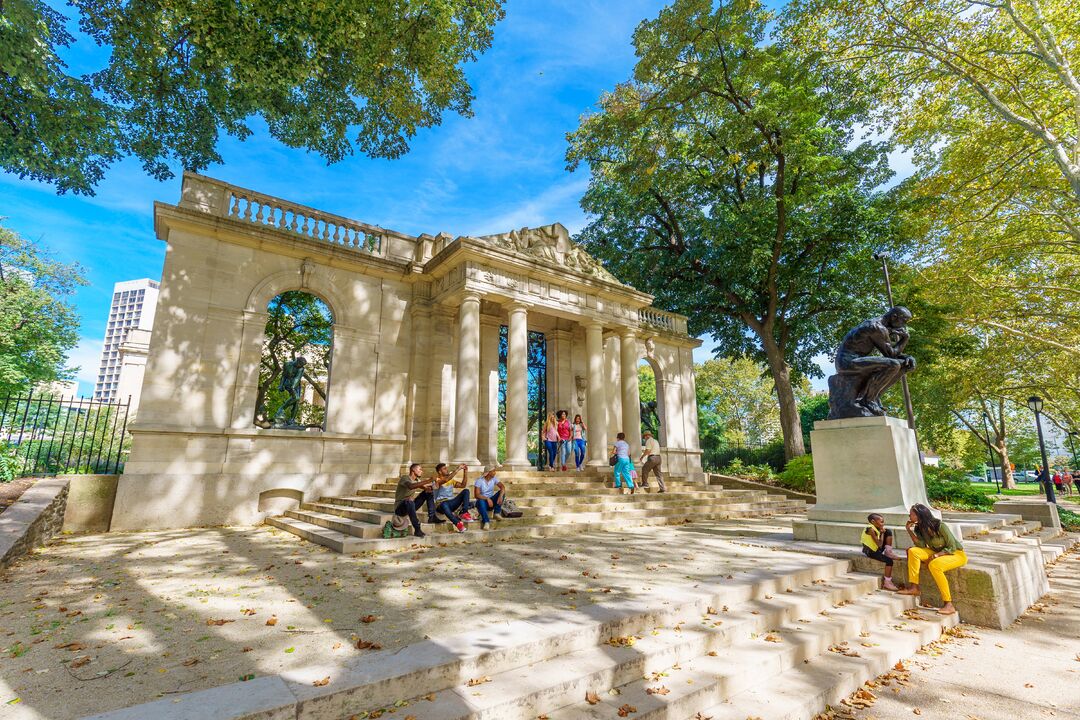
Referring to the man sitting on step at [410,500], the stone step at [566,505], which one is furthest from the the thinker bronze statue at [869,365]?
the man sitting on step at [410,500]

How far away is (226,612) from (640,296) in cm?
1432

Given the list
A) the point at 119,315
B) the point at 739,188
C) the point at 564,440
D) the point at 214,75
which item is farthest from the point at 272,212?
the point at 119,315

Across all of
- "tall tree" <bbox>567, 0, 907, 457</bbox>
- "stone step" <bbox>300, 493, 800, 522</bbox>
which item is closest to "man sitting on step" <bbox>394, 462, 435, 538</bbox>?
"stone step" <bbox>300, 493, 800, 522</bbox>

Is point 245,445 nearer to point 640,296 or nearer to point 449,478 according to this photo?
point 449,478

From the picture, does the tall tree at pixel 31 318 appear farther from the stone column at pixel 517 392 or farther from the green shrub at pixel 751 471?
the green shrub at pixel 751 471

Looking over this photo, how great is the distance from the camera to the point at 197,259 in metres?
11.4

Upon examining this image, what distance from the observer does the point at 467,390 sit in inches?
488

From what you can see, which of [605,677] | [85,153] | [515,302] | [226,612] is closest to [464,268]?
[515,302]

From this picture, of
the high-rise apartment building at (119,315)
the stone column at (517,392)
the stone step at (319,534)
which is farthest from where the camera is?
the high-rise apartment building at (119,315)

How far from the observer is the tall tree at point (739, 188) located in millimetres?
15719

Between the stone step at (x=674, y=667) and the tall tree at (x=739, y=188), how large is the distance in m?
14.1

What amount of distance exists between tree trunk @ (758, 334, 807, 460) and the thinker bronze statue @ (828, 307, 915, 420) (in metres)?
11.7

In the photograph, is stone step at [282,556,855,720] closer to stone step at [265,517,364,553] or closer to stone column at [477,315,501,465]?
stone step at [265,517,364,553]

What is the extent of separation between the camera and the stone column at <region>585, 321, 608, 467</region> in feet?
48.2
